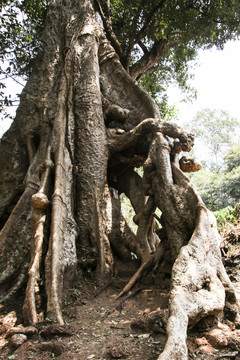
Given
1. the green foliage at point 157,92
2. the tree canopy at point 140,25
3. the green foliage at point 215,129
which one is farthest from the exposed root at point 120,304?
the green foliage at point 215,129

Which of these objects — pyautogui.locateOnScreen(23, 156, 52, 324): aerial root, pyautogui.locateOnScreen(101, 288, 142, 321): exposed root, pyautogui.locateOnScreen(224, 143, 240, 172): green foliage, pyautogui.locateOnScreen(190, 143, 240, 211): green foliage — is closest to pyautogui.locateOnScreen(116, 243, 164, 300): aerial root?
pyautogui.locateOnScreen(101, 288, 142, 321): exposed root

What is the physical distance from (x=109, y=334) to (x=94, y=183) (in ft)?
8.11

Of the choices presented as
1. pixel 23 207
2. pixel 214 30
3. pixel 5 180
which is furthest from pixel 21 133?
pixel 214 30

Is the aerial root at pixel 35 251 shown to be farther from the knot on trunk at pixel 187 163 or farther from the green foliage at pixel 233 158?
the green foliage at pixel 233 158

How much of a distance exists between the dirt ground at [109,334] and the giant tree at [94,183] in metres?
0.21

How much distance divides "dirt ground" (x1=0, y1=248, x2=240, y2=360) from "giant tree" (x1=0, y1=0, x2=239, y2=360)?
0.69 ft

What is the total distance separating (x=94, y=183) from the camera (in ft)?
15.9

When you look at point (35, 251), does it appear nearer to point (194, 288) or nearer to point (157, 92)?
point (194, 288)

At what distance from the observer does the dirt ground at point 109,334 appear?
246cm

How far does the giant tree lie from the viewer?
326 cm

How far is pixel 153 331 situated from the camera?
2.75 meters

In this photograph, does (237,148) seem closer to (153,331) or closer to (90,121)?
(90,121)

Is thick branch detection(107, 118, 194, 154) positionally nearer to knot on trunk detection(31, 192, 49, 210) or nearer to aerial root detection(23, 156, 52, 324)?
aerial root detection(23, 156, 52, 324)

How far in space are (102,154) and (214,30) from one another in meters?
5.59
